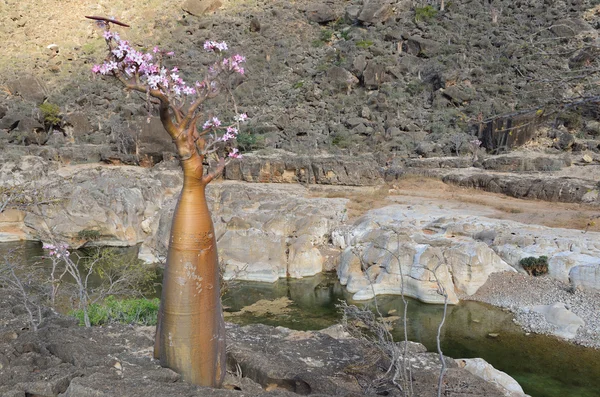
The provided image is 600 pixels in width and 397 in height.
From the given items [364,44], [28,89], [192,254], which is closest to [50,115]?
[28,89]

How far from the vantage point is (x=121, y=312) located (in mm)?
8039

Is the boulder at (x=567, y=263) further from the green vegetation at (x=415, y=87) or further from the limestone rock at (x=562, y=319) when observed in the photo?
the green vegetation at (x=415, y=87)

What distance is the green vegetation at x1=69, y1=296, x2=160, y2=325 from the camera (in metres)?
7.40

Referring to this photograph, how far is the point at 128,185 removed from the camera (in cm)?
2127

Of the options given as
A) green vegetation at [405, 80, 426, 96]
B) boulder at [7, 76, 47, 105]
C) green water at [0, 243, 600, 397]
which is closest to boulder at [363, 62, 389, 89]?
green vegetation at [405, 80, 426, 96]

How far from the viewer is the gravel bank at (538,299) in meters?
10.3

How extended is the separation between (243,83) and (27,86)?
61.9 ft

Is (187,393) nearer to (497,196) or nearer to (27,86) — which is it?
(497,196)

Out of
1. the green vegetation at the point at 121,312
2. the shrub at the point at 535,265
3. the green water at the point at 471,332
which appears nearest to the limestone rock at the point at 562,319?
the green water at the point at 471,332

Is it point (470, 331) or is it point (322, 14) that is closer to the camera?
point (470, 331)

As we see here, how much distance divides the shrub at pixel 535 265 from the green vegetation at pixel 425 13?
35.2 metres

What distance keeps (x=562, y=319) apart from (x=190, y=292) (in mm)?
10045

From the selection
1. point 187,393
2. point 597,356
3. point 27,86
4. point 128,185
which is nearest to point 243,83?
point 27,86

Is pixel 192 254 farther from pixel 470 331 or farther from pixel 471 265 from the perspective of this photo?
pixel 471 265
